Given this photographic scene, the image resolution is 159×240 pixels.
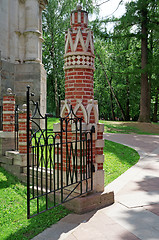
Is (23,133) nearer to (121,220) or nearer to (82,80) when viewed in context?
(82,80)

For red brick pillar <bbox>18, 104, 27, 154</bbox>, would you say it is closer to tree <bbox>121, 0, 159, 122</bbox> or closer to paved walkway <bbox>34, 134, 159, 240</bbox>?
paved walkway <bbox>34, 134, 159, 240</bbox>

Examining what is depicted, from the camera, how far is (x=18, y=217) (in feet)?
13.2

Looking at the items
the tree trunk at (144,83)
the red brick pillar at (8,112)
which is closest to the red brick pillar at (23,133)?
the red brick pillar at (8,112)

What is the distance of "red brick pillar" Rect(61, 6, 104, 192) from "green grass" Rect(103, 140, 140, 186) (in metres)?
1.67

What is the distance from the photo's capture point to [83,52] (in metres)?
4.39

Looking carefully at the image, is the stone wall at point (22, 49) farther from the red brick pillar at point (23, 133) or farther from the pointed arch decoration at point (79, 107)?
the pointed arch decoration at point (79, 107)

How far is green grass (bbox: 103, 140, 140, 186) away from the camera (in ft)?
22.5

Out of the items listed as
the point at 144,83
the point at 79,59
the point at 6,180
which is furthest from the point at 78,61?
the point at 144,83

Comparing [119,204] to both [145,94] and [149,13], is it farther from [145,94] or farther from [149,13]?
[149,13]

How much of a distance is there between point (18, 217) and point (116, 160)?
521cm

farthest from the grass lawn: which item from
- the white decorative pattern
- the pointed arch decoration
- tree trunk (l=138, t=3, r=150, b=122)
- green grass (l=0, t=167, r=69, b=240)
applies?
tree trunk (l=138, t=3, r=150, b=122)

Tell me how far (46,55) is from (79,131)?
24.9 metres

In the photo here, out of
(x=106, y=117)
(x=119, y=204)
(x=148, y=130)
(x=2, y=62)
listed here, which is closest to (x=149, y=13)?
(x=148, y=130)

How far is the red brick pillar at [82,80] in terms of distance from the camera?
4.36 m
